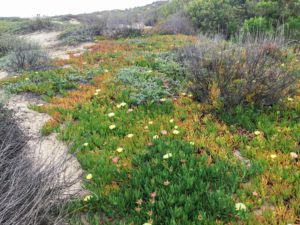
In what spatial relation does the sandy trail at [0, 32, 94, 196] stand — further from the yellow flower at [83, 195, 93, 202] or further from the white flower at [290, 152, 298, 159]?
the white flower at [290, 152, 298, 159]

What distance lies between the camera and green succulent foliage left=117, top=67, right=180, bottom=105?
260 inches

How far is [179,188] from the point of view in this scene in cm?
368

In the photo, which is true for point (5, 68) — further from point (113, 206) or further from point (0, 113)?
point (113, 206)

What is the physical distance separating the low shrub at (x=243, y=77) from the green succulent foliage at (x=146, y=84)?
3.19ft

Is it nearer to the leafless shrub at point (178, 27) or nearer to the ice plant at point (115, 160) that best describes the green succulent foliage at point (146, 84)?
the ice plant at point (115, 160)

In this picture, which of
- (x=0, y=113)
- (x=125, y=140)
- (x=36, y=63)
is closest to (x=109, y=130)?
(x=125, y=140)

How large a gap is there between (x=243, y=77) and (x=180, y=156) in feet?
7.45

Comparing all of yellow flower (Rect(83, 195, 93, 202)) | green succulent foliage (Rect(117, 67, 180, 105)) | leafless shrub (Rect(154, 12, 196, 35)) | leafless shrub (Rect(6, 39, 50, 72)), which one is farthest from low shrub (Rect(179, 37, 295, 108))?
leafless shrub (Rect(154, 12, 196, 35))

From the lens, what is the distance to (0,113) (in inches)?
187

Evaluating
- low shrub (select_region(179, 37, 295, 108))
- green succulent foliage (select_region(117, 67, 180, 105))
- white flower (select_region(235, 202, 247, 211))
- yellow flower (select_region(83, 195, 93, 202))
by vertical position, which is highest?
low shrub (select_region(179, 37, 295, 108))

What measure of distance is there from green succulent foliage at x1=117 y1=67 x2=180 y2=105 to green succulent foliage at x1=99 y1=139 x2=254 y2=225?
7.32ft

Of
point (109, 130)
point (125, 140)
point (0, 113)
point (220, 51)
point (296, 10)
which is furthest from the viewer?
point (296, 10)

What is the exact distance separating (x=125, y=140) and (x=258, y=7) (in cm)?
1268

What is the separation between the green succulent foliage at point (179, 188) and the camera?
3385 millimetres
